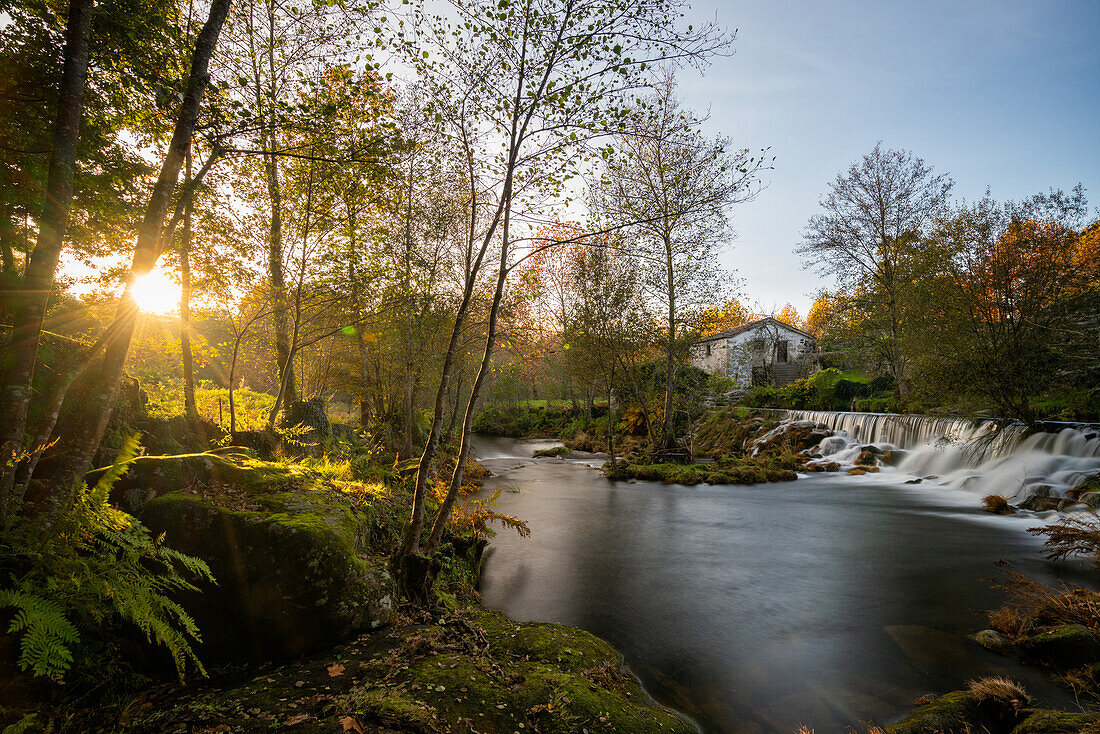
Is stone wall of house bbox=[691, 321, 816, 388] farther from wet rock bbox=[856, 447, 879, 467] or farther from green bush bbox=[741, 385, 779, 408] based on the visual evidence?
wet rock bbox=[856, 447, 879, 467]

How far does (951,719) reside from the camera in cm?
445

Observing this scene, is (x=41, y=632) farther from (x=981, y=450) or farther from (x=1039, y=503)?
(x=981, y=450)

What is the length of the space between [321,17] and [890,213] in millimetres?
32368

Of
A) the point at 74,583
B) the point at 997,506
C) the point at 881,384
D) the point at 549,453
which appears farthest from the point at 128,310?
the point at 881,384

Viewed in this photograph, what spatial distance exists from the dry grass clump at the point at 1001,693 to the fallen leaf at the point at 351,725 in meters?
6.22

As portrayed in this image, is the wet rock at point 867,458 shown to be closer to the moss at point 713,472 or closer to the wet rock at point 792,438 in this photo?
the wet rock at point 792,438

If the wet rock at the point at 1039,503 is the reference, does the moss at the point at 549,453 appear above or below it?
below

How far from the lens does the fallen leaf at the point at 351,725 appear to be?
2.84 m

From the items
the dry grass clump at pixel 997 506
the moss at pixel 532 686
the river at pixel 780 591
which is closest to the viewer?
the moss at pixel 532 686

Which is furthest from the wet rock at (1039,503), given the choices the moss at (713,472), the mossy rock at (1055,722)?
the mossy rock at (1055,722)

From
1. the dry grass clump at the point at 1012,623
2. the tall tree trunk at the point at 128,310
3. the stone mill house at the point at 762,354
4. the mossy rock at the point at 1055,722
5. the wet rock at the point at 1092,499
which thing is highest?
the stone mill house at the point at 762,354

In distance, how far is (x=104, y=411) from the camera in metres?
3.78

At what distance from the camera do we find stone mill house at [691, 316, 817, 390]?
38156 mm

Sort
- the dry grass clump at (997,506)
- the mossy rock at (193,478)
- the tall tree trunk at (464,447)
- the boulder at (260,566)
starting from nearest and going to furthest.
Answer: the boulder at (260,566) → the mossy rock at (193,478) → the tall tree trunk at (464,447) → the dry grass clump at (997,506)
